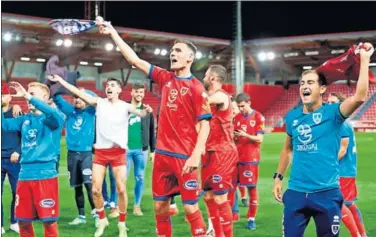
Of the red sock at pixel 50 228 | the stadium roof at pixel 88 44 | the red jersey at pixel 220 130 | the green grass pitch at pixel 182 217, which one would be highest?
the stadium roof at pixel 88 44

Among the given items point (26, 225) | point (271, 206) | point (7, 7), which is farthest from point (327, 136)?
point (7, 7)

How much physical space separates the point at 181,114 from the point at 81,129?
10.2 ft

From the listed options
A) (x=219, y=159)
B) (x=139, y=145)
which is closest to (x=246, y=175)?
(x=219, y=159)

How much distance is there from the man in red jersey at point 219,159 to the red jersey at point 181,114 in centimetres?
85

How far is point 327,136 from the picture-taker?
4465mm

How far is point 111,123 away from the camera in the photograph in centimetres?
699

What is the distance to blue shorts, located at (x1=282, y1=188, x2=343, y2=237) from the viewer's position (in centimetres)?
440

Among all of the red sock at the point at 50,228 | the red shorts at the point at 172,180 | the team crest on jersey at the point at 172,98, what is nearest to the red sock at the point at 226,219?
the red shorts at the point at 172,180

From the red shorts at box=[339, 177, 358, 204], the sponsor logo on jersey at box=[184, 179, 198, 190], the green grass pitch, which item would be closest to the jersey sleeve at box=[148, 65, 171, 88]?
the sponsor logo on jersey at box=[184, 179, 198, 190]

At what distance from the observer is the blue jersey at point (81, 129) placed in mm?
7926

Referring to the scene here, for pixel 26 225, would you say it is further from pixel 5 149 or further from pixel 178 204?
pixel 178 204

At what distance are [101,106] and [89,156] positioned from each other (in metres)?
1.28

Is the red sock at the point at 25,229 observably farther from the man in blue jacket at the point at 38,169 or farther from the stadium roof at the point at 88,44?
the stadium roof at the point at 88,44

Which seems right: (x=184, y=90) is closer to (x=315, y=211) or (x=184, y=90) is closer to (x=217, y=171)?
(x=217, y=171)
